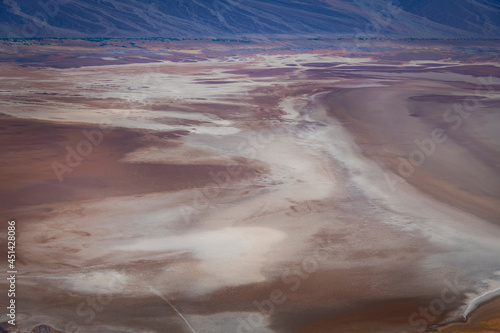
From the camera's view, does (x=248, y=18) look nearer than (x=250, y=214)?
No

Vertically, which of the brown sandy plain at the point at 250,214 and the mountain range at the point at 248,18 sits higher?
the mountain range at the point at 248,18

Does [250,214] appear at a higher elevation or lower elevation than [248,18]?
lower

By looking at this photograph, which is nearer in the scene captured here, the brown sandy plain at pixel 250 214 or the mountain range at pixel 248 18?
the brown sandy plain at pixel 250 214

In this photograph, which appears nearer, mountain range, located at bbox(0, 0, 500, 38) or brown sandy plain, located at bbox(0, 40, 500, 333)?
brown sandy plain, located at bbox(0, 40, 500, 333)

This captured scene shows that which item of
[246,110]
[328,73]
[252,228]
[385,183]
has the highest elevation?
[328,73]

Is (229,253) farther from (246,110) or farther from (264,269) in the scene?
(246,110)

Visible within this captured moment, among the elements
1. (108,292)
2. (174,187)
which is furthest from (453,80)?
(108,292)

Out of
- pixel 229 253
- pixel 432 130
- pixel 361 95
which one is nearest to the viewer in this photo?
pixel 229 253

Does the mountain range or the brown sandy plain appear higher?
the mountain range
